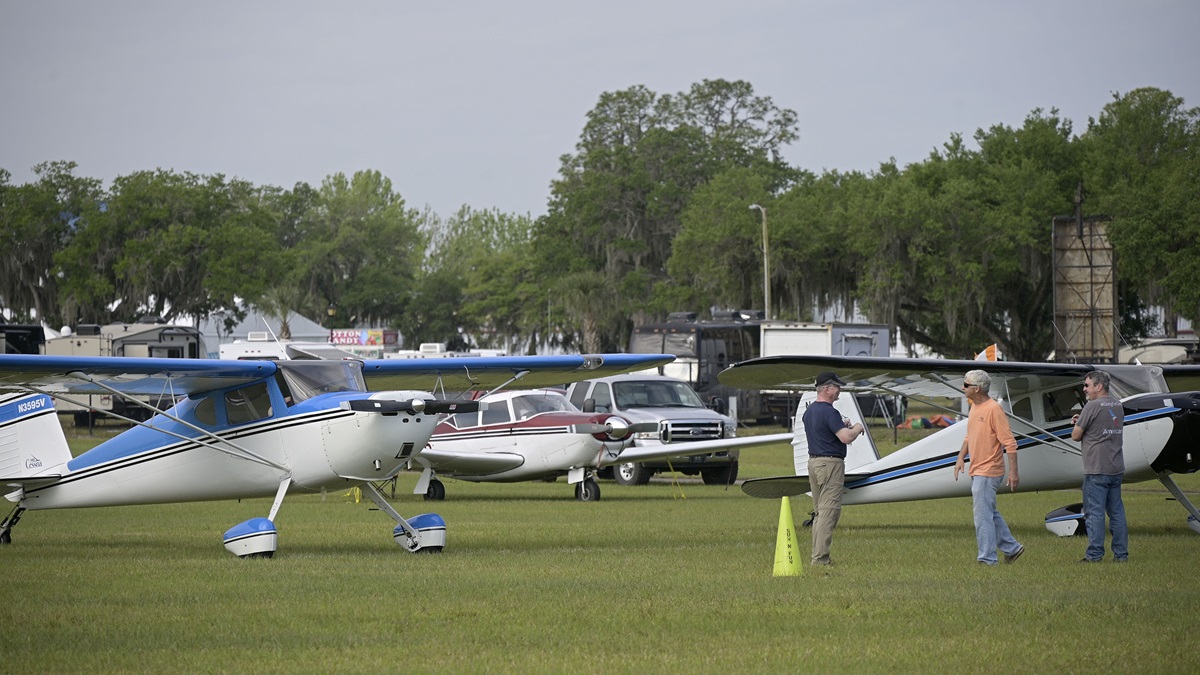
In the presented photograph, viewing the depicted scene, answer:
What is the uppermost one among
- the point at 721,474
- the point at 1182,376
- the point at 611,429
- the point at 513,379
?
the point at 513,379

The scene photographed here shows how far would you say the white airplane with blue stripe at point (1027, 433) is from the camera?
49.7 feet

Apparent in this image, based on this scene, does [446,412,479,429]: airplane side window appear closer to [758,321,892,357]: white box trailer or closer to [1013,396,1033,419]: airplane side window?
[1013,396,1033,419]: airplane side window

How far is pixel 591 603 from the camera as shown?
1009 centimetres

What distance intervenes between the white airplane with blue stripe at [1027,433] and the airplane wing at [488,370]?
178cm

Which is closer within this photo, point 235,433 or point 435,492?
point 235,433

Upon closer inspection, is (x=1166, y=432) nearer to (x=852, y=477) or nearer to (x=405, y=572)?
(x=852, y=477)

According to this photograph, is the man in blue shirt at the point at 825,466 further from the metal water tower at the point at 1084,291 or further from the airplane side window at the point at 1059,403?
the metal water tower at the point at 1084,291

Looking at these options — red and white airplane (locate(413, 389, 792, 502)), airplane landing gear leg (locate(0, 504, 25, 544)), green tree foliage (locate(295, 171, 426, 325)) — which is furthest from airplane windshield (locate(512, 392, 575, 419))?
green tree foliage (locate(295, 171, 426, 325))

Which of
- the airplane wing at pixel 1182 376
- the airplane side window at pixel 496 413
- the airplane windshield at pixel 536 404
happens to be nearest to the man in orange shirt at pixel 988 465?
the airplane wing at pixel 1182 376

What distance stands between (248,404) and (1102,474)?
8.35 metres

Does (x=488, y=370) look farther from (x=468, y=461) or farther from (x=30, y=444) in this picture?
(x=468, y=461)

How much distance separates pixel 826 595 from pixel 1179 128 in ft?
172

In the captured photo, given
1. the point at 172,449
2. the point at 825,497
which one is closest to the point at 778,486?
the point at 825,497

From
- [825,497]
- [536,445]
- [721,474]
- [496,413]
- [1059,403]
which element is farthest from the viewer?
[721,474]
